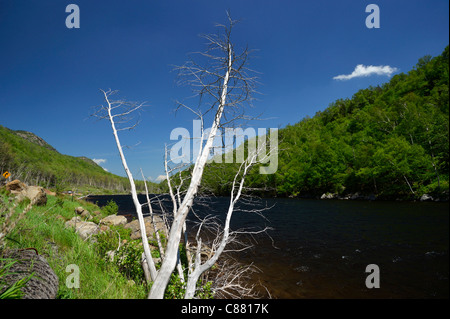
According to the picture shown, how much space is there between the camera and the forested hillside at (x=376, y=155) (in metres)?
23.8

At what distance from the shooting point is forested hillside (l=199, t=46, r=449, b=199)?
23828 mm

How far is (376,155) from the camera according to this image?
34.1 m

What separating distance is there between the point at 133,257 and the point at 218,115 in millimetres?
4454

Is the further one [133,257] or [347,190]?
[347,190]

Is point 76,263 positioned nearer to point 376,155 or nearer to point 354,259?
point 354,259

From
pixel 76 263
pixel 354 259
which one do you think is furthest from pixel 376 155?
pixel 76 263

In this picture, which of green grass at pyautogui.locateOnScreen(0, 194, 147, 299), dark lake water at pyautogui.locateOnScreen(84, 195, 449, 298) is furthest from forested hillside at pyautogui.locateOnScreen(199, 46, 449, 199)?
dark lake water at pyautogui.locateOnScreen(84, 195, 449, 298)

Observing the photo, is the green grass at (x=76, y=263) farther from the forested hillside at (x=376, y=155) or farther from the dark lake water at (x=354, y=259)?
the forested hillside at (x=376, y=155)

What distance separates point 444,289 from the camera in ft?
20.9

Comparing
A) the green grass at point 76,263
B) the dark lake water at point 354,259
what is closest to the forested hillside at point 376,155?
the green grass at point 76,263

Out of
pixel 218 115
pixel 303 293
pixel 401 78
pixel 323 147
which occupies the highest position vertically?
pixel 401 78

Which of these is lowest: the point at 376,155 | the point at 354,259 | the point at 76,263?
the point at 354,259
